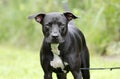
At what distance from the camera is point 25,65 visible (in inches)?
508

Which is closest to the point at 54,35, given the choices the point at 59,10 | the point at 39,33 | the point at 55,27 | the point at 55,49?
the point at 55,27

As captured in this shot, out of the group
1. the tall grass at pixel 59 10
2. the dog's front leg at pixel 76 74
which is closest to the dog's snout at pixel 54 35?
the dog's front leg at pixel 76 74

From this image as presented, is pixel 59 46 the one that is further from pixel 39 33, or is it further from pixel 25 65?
pixel 39 33

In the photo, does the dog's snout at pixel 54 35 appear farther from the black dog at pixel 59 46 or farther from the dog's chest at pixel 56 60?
the dog's chest at pixel 56 60

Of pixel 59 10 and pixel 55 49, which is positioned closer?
pixel 55 49

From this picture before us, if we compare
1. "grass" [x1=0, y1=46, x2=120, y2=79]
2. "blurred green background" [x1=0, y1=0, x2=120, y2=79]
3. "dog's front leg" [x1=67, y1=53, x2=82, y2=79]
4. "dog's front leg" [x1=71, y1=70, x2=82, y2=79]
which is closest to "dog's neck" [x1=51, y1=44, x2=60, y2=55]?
"dog's front leg" [x1=67, y1=53, x2=82, y2=79]

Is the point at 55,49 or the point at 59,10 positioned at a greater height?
the point at 55,49

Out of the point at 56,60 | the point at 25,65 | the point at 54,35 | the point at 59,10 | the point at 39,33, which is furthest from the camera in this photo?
the point at 39,33

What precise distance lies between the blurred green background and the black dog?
9.20ft

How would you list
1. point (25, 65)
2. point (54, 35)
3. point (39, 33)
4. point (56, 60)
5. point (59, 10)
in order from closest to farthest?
point (54, 35), point (56, 60), point (25, 65), point (59, 10), point (39, 33)

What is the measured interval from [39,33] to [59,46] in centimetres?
1020

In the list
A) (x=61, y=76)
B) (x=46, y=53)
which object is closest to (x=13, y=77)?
(x=61, y=76)

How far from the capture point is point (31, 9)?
17047 millimetres

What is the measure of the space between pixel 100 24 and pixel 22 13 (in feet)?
11.1
